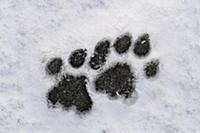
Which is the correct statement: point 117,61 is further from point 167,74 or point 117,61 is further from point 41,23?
point 41,23

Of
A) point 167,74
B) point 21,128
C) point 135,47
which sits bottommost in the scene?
point 21,128

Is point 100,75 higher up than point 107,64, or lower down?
lower down

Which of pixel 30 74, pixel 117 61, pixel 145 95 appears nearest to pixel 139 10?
pixel 117 61
